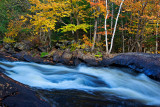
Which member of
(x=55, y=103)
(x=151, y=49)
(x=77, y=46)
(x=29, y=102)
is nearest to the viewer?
(x=29, y=102)

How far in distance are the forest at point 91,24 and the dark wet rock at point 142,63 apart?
84.1 inches

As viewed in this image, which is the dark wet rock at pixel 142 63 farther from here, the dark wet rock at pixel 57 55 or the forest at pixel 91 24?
the dark wet rock at pixel 57 55

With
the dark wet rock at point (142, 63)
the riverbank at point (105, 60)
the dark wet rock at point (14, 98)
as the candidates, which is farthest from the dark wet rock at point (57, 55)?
the dark wet rock at point (14, 98)

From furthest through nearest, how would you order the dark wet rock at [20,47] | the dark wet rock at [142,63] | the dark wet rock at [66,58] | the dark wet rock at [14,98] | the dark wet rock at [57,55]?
the dark wet rock at [20,47]
the dark wet rock at [57,55]
the dark wet rock at [66,58]
the dark wet rock at [142,63]
the dark wet rock at [14,98]

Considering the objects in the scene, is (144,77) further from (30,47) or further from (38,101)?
(30,47)

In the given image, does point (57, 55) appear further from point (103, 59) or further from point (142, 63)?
point (142, 63)

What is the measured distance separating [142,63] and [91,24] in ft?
26.2

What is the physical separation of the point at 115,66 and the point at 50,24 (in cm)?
628

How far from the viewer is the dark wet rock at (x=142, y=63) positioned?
6.23 m

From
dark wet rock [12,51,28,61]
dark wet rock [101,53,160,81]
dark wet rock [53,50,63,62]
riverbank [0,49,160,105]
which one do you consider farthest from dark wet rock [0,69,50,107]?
dark wet rock [12,51,28,61]

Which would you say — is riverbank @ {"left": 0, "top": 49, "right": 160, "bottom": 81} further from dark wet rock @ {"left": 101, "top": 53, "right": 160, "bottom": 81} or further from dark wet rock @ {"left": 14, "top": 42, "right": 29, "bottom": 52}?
dark wet rock @ {"left": 14, "top": 42, "right": 29, "bottom": 52}

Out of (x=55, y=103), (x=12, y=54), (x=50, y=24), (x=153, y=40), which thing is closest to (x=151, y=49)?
(x=153, y=40)

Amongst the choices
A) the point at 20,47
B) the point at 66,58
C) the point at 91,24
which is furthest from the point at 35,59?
the point at 91,24

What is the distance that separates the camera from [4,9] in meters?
18.3
